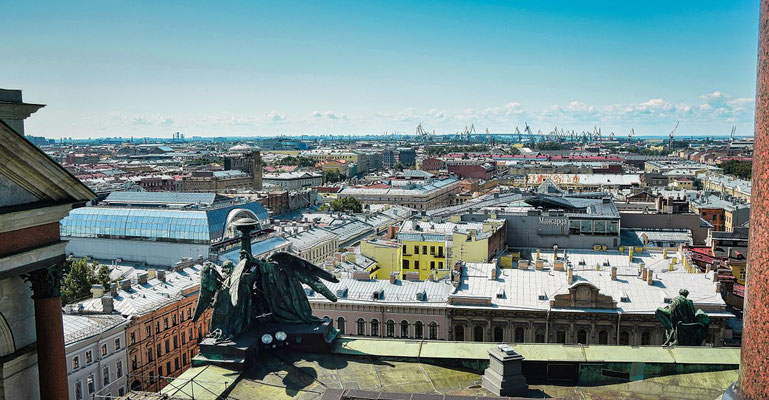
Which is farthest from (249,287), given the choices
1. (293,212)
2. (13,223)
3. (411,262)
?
(293,212)

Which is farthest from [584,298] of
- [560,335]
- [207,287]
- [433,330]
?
[207,287]

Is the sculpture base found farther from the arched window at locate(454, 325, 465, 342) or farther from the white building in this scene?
the arched window at locate(454, 325, 465, 342)

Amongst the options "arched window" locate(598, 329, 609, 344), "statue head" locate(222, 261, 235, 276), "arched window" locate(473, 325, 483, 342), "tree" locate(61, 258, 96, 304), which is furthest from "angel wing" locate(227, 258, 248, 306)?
"tree" locate(61, 258, 96, 304)

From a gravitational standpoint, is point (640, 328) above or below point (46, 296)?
below

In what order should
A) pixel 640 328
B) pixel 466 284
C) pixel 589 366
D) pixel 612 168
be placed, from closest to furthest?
pixel 589 366 → pixel 640 328 → pixel 466 284 → pixel 612 168

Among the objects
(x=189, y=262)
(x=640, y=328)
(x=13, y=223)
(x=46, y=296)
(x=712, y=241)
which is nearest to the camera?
(x=13, y=223)

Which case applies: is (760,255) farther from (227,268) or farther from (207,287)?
(227,268)

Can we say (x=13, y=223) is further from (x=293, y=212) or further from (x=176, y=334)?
(x=293, y=212)
